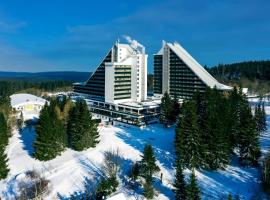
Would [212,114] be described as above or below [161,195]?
above

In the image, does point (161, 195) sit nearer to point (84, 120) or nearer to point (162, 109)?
point (84, 120)

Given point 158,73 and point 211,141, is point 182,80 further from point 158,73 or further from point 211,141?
point 211,141

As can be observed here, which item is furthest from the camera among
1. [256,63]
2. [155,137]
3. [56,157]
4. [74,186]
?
[256,63]

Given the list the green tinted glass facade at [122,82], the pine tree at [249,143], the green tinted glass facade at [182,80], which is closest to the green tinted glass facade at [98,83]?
the green tinted glass facade at [122,82]

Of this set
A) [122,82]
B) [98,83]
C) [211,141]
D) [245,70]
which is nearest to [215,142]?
[211,141]

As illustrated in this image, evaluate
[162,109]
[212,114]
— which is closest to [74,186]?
[212,114]

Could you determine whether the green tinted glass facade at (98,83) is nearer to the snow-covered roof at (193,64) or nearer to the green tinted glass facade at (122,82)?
the green tinted glass facade at (122,82)

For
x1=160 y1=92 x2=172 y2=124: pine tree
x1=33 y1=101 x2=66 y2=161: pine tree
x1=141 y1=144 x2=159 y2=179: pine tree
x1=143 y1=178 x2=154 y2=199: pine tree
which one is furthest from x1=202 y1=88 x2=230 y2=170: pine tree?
x1=160 y1=92 x2=172 y2=124: pine tree
